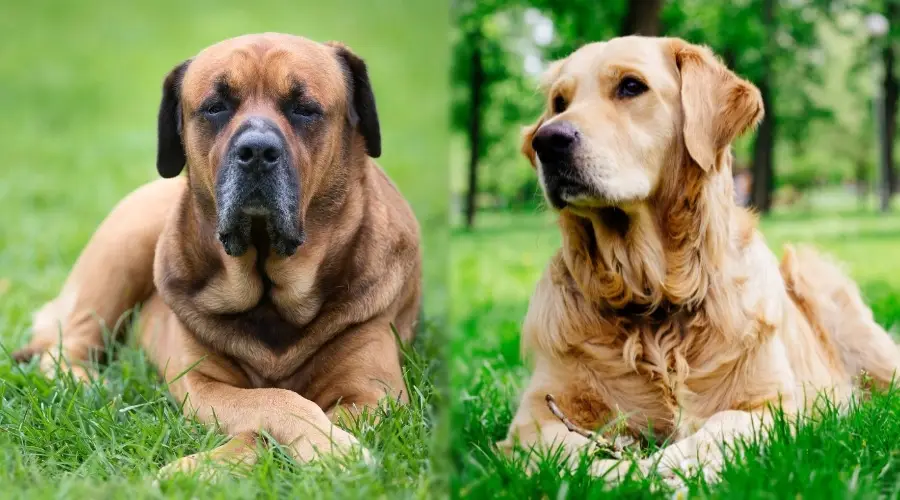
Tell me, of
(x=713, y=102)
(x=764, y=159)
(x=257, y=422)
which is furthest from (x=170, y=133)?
(x=764, y=159)

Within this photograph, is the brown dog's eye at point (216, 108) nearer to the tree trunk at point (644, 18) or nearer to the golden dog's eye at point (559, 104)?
the golden dog's eye at point (559, 104)

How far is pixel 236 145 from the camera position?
7.25 ft

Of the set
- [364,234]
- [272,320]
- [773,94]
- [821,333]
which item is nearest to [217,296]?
[272,320]

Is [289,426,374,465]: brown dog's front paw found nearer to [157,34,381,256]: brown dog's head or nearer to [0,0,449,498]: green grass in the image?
[0,0,449,498]: green grass

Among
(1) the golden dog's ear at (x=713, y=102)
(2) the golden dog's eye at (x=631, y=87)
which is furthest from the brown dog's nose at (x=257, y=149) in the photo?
(1) the golden dog's ear at (x=713, y=102)

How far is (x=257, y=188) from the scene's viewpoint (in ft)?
7.34

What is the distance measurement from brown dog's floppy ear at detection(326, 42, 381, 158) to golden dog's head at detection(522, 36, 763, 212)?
0.49m

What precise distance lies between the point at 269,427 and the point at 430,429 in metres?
0.42

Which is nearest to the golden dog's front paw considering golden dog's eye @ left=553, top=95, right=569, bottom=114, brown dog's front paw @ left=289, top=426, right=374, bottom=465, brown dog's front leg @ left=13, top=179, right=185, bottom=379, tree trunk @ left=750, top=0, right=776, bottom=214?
brown dog's front paw @ left=289, top=426, right=374, bottom=465

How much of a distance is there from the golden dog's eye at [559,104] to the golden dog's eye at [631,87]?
184 mm

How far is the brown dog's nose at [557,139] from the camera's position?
7.86 ft

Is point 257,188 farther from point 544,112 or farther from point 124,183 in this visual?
point 124,183

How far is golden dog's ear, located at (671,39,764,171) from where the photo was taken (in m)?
2.56

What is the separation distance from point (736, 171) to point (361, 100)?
33.7 feet
